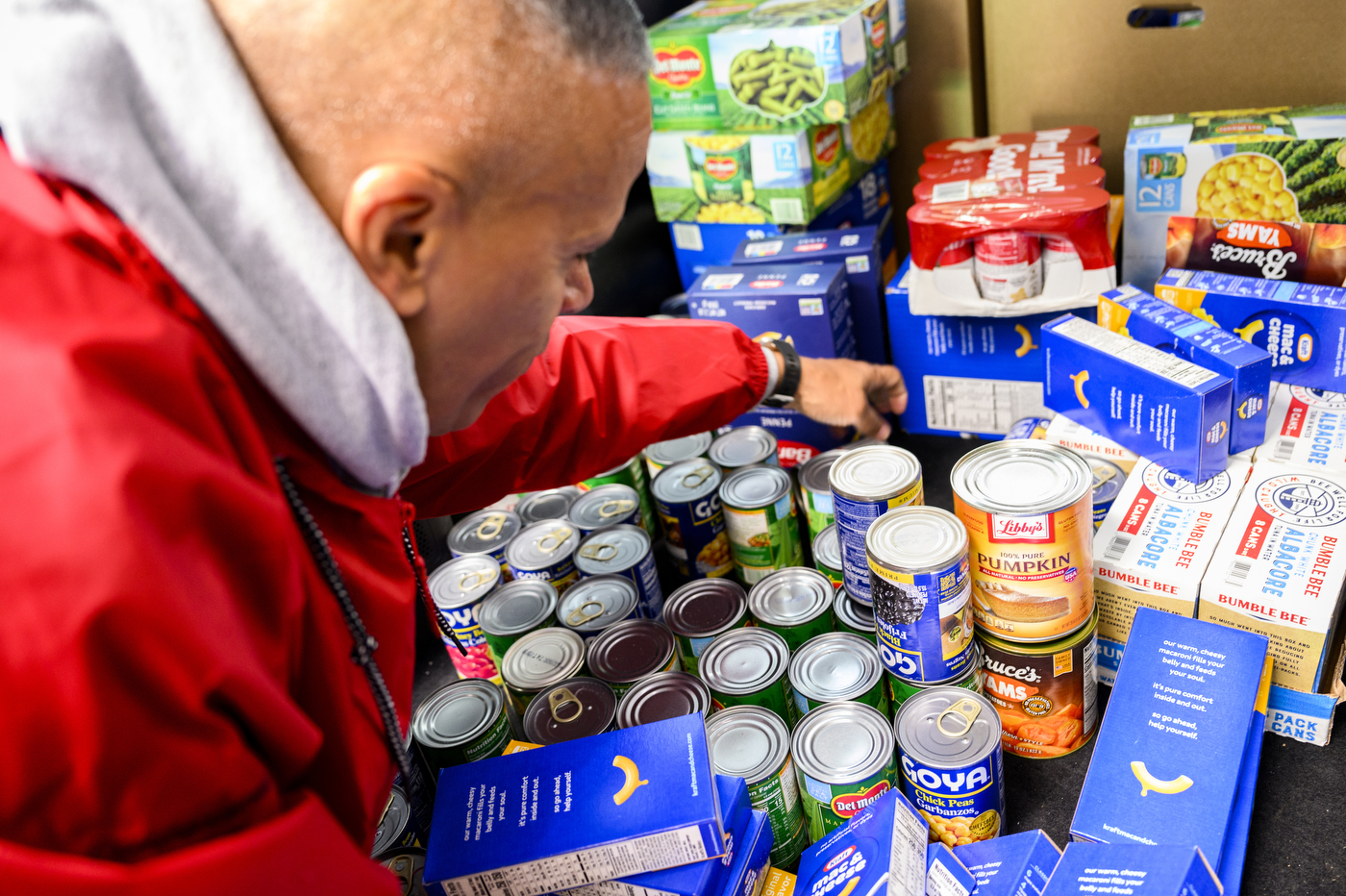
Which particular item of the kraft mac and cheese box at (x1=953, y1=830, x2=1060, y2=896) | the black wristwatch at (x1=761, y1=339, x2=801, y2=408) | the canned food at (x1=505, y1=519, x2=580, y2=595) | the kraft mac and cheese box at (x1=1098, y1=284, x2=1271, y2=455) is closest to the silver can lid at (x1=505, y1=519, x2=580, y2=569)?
the canned food at (x1=505, y1=519, x2=580, y2=595)

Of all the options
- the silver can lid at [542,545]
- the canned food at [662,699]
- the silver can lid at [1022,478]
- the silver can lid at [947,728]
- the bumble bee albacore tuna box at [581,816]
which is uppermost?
the silver can lid at [1022,478]

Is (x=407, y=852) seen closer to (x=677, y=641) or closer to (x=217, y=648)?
(x=677, y=641)

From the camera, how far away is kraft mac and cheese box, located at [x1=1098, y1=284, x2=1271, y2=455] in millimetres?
1326

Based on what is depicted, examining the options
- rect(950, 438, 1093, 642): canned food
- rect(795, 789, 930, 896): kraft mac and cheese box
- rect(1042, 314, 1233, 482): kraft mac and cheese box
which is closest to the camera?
rect(795, 789, 930, 896): kraft mac and cheese box

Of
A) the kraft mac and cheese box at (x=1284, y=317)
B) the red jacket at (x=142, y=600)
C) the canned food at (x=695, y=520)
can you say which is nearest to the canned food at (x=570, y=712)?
the canned food at (x=695, y=520)

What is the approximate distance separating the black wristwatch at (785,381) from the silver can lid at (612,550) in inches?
12.1

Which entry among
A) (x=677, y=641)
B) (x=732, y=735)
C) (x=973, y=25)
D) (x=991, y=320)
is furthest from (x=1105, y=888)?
(x=973, y=25)

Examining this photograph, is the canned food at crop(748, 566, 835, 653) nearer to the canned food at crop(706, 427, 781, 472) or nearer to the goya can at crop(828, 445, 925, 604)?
the goya can at crop(828, 445, 925, 604)

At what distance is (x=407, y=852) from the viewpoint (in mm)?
1091

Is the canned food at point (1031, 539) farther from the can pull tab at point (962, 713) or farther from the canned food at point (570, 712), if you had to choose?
the canned food at point (570, 712)

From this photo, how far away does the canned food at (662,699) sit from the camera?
3.95 ft

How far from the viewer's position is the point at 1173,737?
109 centimetres

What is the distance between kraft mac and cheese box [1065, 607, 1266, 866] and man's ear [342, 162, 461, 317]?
2.79 feet

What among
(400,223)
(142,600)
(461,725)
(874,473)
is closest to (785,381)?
(874,473)
